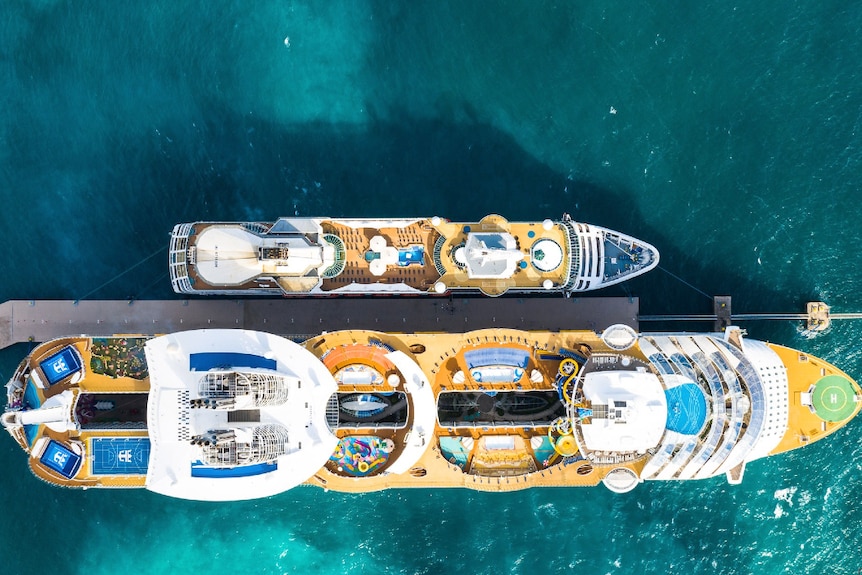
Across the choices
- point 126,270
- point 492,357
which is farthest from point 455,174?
point 126,270

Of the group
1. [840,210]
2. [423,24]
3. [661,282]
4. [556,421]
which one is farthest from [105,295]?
[840,210]

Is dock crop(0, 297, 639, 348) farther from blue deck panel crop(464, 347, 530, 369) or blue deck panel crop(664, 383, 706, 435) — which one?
blue deck panel crop(664, 383, 706, 435)

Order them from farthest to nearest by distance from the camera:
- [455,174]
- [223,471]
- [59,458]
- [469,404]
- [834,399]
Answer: [455,174] < [469,404] < [834,399] < [59,458] < [223,471]

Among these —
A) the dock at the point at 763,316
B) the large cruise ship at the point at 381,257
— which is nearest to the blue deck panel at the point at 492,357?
the large cruise ship at the point at 381,257

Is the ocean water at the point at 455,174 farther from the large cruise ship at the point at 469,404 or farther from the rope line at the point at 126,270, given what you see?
the large cruise ship at the point at 469,404

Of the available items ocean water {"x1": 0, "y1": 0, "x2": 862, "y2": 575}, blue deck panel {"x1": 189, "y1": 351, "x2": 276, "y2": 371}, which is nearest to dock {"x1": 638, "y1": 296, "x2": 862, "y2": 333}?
ocean water {"x1": 0, "y1": 0, "x2": 862, "y2": 575}

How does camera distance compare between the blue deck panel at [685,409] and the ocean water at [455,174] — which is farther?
the ocean water at [455,174]

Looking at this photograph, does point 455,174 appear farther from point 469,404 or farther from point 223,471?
point 223,471
